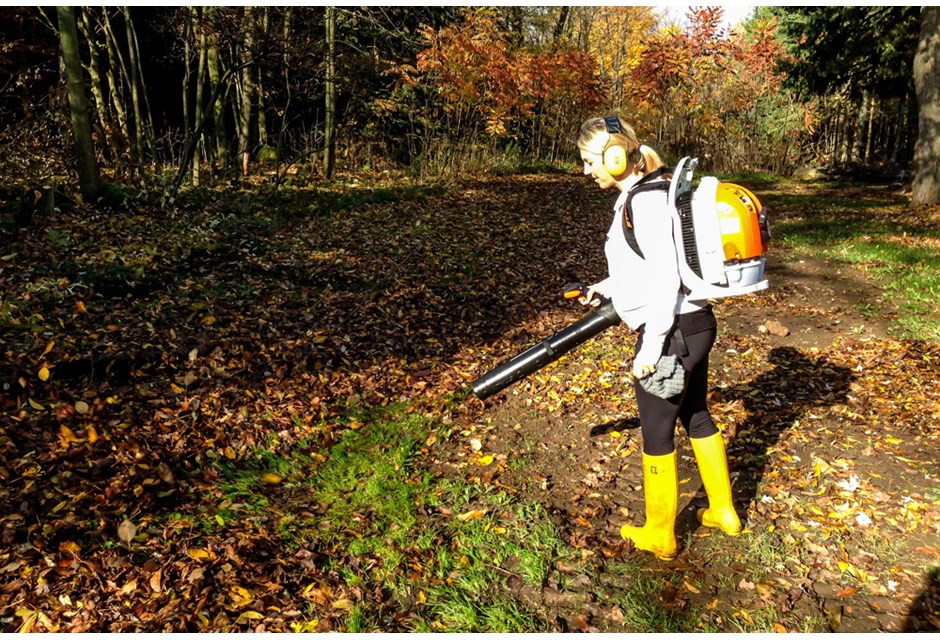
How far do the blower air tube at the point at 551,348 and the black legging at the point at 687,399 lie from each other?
234 millimetres

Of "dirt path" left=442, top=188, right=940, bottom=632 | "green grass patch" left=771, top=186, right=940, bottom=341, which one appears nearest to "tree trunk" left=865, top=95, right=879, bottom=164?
"green grass patch" left=771, top=186, right=940, bottom=341

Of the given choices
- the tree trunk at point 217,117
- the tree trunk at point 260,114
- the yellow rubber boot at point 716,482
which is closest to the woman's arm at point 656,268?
the yellow rubber boot at point 716,482

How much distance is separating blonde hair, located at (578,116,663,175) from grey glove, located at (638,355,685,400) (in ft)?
3.02

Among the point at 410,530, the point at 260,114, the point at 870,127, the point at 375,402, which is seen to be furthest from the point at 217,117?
the point at 870,127

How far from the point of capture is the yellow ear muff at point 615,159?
112 inches

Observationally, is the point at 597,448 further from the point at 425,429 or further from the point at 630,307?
the point at 630,307

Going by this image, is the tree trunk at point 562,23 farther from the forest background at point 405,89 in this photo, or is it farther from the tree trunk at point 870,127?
the tree trunk at point 870,127

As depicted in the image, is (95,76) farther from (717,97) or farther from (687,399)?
(717,97)

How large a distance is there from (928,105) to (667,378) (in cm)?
1427

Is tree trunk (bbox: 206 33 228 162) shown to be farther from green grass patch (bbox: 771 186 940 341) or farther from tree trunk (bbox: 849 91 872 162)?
tree trunk (bbox: 849 91 872 162)

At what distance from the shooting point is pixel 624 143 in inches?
113

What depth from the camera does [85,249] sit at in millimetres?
7141

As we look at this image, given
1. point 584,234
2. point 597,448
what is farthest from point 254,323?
point 584,234

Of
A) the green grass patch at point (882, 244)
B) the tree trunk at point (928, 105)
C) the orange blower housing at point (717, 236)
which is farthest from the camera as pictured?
the tree trunk at point (928, 105)
